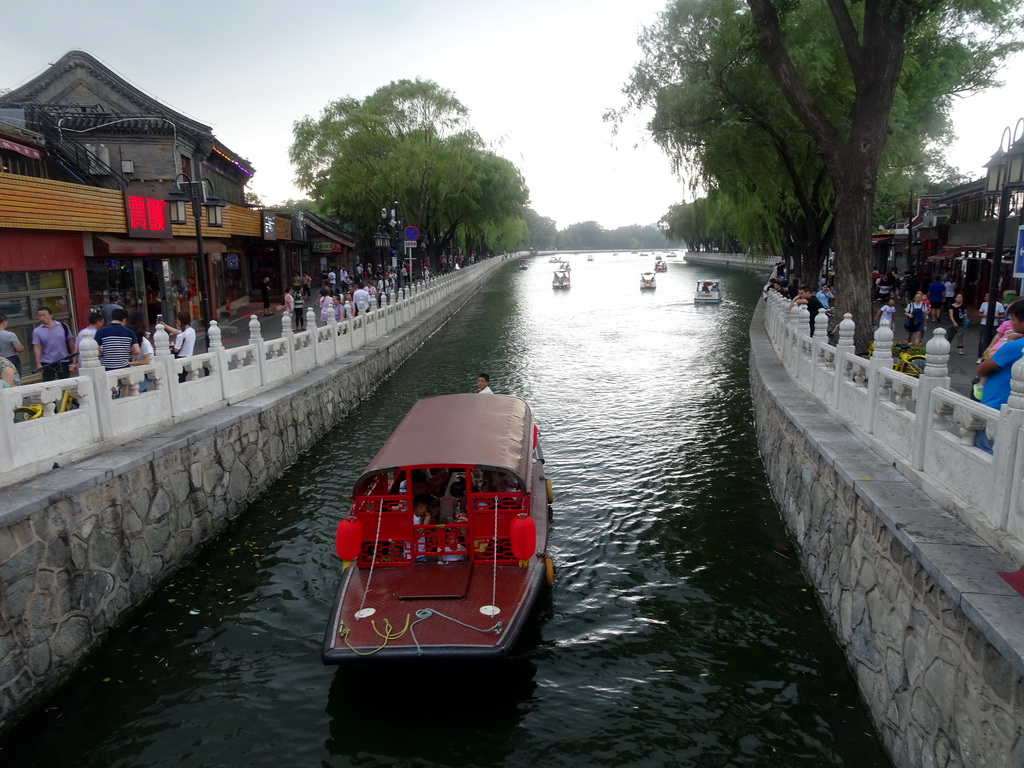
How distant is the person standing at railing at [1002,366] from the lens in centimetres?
586

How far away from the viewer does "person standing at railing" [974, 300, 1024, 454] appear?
5855 millimetres

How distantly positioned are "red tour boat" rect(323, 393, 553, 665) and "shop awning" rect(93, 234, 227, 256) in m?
12.6

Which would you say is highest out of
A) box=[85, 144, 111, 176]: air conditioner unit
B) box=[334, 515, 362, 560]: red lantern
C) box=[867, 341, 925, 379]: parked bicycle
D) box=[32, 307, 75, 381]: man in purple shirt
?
box=[85, 144, 111, 176]: air conditioner unit

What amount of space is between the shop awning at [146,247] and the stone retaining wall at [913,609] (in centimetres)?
1582

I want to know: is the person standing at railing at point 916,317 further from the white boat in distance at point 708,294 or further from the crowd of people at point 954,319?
the white boat in distance at point 708,294

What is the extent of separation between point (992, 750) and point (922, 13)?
11.9 metres

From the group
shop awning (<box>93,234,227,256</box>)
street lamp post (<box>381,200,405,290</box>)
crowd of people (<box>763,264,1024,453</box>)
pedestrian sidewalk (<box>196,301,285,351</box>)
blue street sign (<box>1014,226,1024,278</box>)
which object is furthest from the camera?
street lamp post (<box>381,200,405,290</box>)

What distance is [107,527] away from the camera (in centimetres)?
729

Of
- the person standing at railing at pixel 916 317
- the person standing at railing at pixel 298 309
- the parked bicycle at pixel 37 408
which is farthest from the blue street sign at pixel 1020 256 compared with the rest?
the person standing at railing at pixel 298 309

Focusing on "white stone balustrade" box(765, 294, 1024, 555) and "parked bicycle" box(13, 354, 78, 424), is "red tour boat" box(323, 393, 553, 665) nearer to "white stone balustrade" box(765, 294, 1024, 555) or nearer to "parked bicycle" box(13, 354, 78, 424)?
"parked bicycle" box(13, 354, 78, 424)

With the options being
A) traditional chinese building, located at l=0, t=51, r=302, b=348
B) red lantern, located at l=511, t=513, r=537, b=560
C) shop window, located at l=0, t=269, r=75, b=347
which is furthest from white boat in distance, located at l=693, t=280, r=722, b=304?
red lantern, located at l=511, t=513, r=537, b=560

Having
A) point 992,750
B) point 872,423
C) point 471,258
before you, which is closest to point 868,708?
point 992,750

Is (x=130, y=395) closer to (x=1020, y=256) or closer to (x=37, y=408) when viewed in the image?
(x=37, y=408)

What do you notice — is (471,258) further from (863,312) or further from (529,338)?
(863,312)
